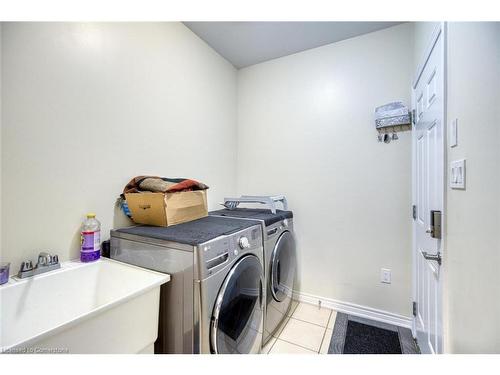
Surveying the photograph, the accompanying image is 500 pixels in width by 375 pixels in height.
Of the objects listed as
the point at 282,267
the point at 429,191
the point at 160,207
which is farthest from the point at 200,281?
the point at 429,191

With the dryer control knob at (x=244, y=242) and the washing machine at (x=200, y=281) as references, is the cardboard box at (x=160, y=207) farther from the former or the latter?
the dryer control knob at (x=244, y=242)

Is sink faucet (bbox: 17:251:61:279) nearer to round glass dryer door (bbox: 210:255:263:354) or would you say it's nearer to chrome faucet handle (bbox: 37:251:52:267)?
chrome faucet handle (bbox: 37:251:52:267)

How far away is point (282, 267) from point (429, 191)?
1126 mm

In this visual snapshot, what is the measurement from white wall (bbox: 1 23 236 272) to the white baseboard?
166 centimetres

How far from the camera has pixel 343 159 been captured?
1.90 metres

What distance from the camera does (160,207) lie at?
1.19 m

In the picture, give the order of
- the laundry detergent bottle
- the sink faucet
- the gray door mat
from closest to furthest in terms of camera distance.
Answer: the sink faucet < the laundry detergent bottle < the gray door mat

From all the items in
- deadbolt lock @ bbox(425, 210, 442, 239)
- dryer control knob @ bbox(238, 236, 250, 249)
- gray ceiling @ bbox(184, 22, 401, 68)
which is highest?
gray ceiling @ bbox(184, 22, 401, 68)

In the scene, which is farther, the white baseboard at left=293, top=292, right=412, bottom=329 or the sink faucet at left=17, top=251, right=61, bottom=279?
the white baseboard at left=293, top=292, right=412, bottom=329

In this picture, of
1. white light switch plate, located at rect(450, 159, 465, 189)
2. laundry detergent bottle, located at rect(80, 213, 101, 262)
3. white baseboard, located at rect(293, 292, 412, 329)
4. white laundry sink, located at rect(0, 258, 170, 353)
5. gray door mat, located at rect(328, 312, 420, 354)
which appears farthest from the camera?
white baseboard, located at rect(293, 292, 412, 329)

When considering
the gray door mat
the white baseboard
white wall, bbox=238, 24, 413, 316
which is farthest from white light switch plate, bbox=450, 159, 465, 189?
the white baseboard

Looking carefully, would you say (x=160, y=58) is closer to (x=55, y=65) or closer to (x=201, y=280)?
(x=55, y=65)

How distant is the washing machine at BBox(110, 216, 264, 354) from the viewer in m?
0.91

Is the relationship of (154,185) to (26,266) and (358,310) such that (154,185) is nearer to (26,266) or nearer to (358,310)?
(26,266)
